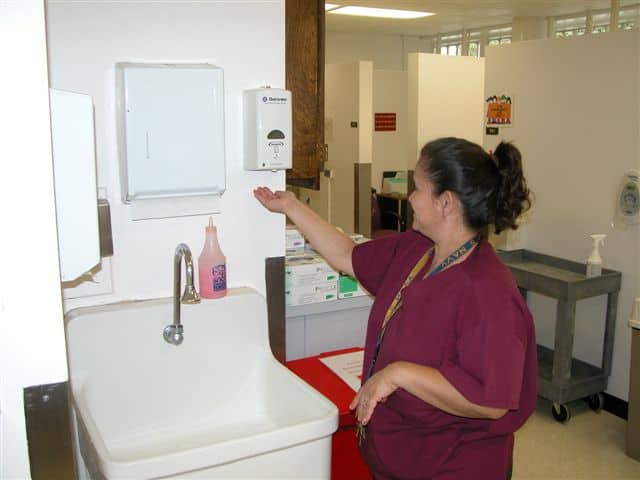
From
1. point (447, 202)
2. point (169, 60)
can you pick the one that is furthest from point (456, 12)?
point (447, 202)

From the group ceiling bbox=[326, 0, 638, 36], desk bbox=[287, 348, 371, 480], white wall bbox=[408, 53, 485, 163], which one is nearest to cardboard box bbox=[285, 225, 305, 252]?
desk bbox=[287, 348, 371, 480]

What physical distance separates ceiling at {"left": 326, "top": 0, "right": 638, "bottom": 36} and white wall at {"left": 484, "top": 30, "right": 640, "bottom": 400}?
5.95 ft

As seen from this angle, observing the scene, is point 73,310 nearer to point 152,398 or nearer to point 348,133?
point 152,398

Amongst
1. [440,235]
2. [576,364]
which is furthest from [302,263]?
[576,364]

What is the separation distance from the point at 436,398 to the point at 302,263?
82 centimetres

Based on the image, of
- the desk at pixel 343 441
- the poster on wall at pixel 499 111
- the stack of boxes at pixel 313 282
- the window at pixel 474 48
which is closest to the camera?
the desk at pixel 343 441

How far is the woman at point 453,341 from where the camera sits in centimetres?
132

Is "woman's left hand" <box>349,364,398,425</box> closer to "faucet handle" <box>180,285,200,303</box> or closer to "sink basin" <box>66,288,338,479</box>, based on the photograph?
"sink basin" <box>66,288,338,479</box>

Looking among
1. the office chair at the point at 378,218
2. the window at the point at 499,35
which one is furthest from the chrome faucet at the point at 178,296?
the window at the point at 499,35

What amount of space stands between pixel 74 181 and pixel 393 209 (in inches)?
209

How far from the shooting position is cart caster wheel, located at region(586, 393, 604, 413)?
3197mm

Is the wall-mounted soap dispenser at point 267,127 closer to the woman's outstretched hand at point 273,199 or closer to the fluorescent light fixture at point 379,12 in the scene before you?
the woman's outstretched hand at point 273,199

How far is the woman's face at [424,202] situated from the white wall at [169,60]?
46 centimetres

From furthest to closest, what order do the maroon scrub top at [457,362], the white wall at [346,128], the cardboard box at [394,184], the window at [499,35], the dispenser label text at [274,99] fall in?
the window at [499,35] < the cardboard box at [394,184] < the white wall at [346,128] < the dispenser label text at [274,99] < the maroon scrub top at [457,362]
